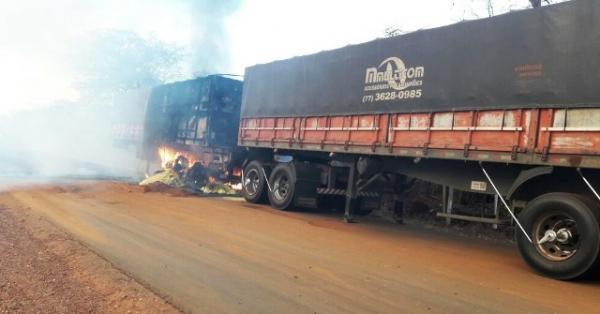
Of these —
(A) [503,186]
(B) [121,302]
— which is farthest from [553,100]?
(B) [121,302]

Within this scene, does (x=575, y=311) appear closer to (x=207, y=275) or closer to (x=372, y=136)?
(x=207, y=275)

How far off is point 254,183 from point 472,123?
7207mm

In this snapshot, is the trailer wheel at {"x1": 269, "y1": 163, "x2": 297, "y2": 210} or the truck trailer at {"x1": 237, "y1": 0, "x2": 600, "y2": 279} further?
the trailer wheel at {"x1": 269, "y1": 163, "x2": 297, "y2": 210}

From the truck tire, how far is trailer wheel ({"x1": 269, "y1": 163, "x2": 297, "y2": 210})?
19.7 ft

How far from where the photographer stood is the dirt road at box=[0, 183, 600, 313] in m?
4.75

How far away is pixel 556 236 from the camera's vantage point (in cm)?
619

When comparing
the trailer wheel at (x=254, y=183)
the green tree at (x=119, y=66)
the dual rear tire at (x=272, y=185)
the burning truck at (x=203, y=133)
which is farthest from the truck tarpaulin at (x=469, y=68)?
the green tree at (x=119, y=66)

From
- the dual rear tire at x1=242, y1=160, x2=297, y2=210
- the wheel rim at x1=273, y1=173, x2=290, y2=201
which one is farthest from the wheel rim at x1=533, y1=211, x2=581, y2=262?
the wheel rim at x1=273, y1=173, x2=290, y2=201

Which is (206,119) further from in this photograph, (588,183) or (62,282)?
(588,183)

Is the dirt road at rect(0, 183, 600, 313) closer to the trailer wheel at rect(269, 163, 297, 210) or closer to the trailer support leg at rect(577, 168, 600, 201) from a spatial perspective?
the trailer support leg at rect(577, 168, 600, 201)

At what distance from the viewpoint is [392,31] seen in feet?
57.1

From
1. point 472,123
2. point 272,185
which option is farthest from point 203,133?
point 472,123

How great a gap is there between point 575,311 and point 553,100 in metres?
2.81

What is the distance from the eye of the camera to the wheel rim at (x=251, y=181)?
13484 mm
